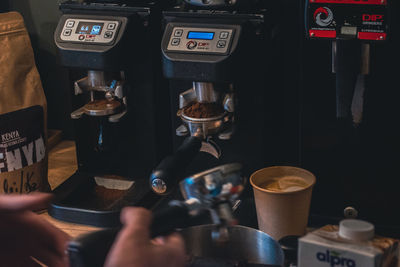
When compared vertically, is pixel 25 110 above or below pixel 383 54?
below

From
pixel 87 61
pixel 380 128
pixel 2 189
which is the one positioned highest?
pixel 87 61

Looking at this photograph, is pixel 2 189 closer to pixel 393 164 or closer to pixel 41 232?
pixel 41 232

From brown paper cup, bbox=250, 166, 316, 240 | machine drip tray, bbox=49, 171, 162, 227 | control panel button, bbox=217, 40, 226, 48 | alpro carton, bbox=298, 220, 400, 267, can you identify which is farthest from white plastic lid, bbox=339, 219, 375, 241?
machine drip tray, bbox=49, 171, 162, 227

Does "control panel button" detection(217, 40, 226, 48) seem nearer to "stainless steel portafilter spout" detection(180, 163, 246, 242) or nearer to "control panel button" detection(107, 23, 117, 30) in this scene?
"control panel button" detection(107, 23, 117, 30)

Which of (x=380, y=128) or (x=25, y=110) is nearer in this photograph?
(x=380, y=128)

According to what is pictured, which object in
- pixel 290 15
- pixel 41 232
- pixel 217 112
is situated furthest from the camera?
pixel 290 15

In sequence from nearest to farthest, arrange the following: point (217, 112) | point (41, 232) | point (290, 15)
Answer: point (41, 232) < point (217, 112) < point (290, 15)

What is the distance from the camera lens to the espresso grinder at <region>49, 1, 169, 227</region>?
1649 mm

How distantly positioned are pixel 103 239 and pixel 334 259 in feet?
1.25

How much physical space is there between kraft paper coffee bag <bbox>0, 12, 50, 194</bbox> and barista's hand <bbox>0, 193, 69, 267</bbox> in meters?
0.63

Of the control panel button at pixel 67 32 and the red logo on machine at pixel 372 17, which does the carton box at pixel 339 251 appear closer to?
the red logo on machine at pixel 372 17

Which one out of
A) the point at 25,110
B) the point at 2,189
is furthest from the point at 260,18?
the point at 2,189

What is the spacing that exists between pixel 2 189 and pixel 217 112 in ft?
1.91

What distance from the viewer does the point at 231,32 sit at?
1.54m
